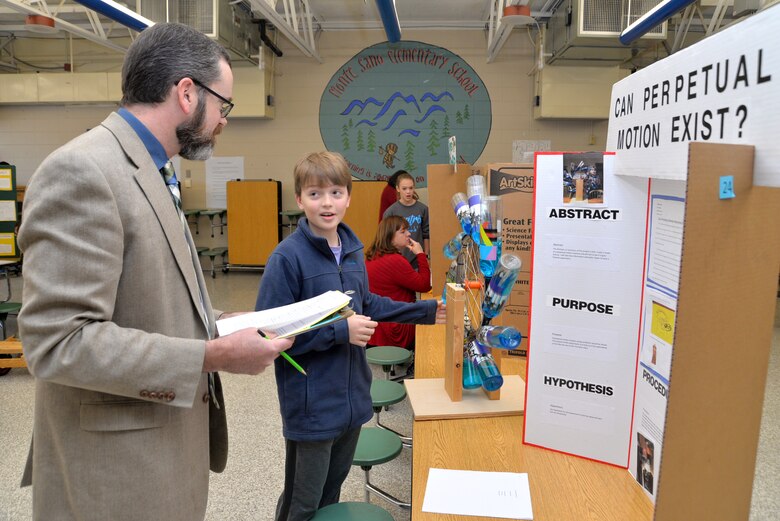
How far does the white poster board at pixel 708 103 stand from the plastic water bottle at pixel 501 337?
1.81 ft

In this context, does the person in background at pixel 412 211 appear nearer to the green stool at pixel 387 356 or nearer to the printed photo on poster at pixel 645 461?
the green stool at pixel 387 356

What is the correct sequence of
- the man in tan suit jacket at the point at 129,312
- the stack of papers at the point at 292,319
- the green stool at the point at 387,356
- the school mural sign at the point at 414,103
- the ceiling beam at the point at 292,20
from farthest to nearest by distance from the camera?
1. the school mural sign at the point at 414,103
2. the ceiling beam at the point at 292,20
3. the green stool at the point at 387,356
4. the stack of papers at the point at 292,319
5. the man in tan suit jacket at the point at 129,312

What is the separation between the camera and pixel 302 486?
1.60m

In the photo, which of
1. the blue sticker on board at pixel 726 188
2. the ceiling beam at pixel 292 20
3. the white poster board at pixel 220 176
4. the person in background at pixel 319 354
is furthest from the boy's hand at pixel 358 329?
the white poster board at pixel 220 176

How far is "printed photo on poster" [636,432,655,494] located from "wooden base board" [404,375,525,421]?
44cm

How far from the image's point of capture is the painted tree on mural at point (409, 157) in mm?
8352

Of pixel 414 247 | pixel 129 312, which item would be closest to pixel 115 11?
pixel 414 247

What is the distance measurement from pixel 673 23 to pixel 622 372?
732 cm

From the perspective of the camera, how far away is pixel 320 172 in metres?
1.69

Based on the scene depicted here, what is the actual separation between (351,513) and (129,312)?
885 mm

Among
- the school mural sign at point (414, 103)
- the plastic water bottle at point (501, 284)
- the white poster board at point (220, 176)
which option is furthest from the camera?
the white poster board at point (220, 176)

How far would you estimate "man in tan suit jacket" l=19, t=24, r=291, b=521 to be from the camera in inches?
37.0

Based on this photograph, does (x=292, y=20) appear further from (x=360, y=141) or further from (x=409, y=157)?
(x=409, y=157)

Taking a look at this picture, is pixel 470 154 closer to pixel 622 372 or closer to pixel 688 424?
pixel 622 372
